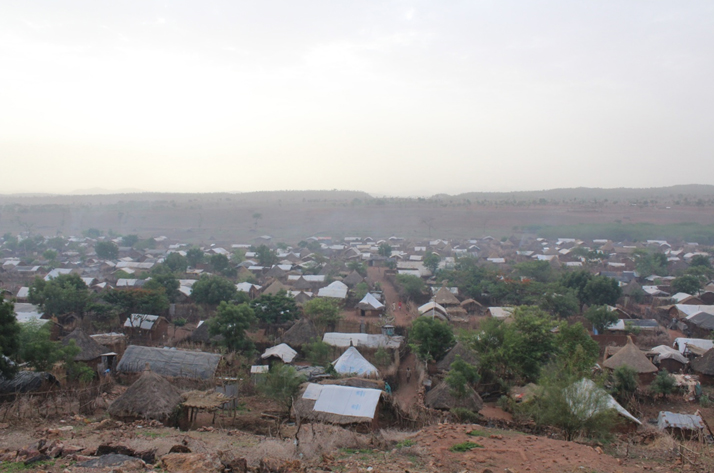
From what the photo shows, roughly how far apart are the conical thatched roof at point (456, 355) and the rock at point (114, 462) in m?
10.1

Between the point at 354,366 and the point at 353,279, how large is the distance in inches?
607

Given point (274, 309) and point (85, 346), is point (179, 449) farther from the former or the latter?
point (274, 309)

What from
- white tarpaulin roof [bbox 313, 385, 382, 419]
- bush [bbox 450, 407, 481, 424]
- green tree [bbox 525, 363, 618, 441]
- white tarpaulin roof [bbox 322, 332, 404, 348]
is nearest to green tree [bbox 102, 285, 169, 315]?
white tarpaulin roof [bbox 322, 332, 404, 348]

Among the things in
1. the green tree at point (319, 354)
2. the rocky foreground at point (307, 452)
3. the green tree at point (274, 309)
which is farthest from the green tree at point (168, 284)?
the rocky foreground at point (307, 452)

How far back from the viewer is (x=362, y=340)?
55.0 ft

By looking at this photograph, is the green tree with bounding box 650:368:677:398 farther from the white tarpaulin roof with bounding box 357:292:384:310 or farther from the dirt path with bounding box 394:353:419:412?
the white tarpaulin roof with bounding box 357:292:384:310

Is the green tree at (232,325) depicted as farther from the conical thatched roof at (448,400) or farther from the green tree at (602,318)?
the green tree at (602,318)

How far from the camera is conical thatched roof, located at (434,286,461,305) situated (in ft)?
77.6

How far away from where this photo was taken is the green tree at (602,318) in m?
19.4

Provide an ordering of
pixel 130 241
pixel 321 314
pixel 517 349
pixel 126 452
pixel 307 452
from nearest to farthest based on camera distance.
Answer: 1. pixel 126 452
2. pixel 307 452
3. pixel 517 349
4. pixel 321 314
5. pixel 130 241

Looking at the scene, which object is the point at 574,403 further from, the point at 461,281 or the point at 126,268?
the point at 126,268

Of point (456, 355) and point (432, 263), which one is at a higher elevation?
point (432, 263)

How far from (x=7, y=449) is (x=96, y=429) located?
186 centimetres

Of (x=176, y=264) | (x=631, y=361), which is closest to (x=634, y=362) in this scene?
(x=631, y=361)
